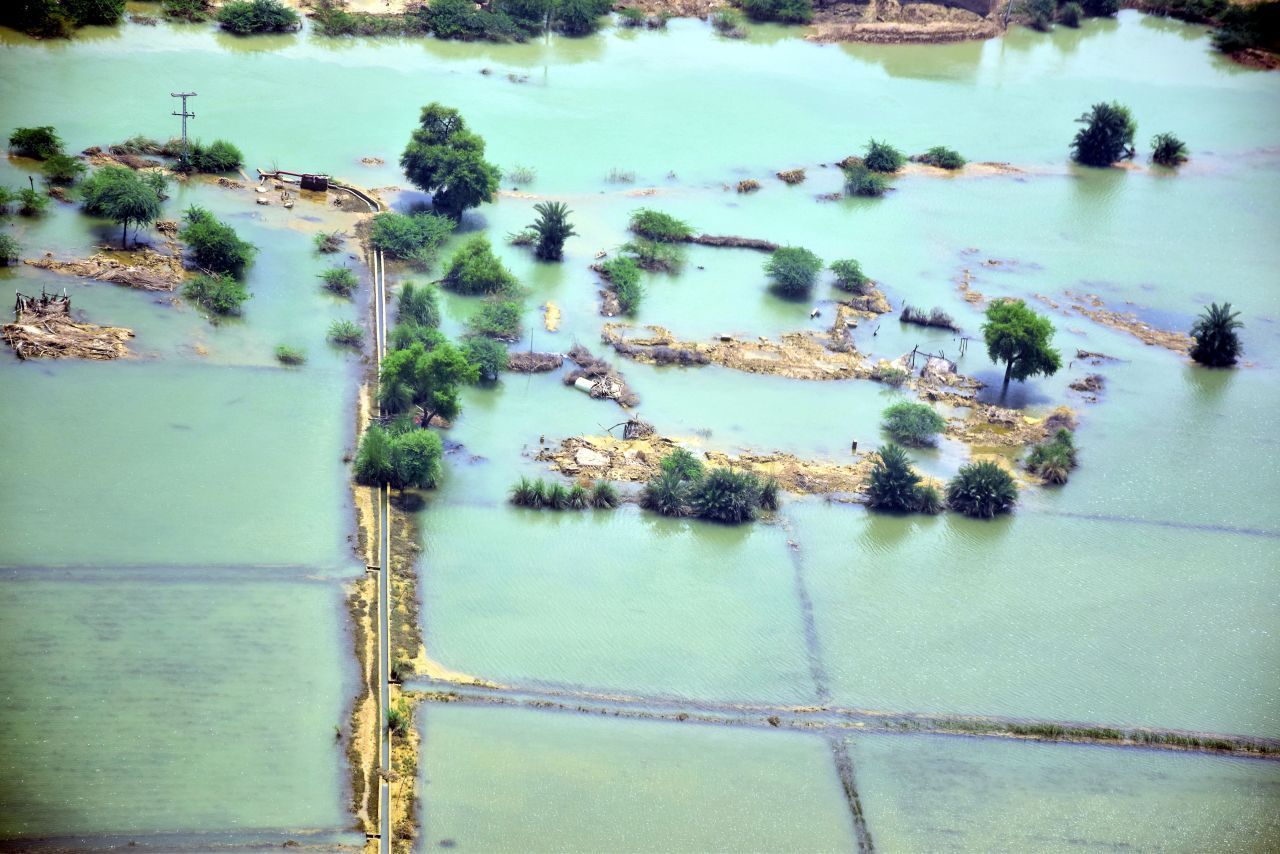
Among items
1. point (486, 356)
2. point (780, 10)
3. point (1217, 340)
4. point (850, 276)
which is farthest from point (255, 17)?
point (1217, 340)

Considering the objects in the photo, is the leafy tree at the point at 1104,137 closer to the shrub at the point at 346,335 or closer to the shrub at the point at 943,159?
the shrub at the point at 943,159

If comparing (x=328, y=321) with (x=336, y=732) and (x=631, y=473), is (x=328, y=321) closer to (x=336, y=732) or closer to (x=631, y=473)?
(x=631, y=473)

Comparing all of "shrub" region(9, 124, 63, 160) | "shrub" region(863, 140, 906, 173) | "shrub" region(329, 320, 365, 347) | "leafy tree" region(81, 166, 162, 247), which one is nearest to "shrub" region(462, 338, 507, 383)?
"shrub" region(329, 320, 365, 347)

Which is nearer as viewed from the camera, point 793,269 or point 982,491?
point 982,491

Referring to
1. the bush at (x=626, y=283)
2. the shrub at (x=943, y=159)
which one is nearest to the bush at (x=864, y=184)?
the shrub at (x=943, y=159)

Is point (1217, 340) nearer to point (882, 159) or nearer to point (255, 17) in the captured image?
point (882, 159)

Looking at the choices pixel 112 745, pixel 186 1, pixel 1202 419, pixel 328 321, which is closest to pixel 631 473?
pixel 328 321
